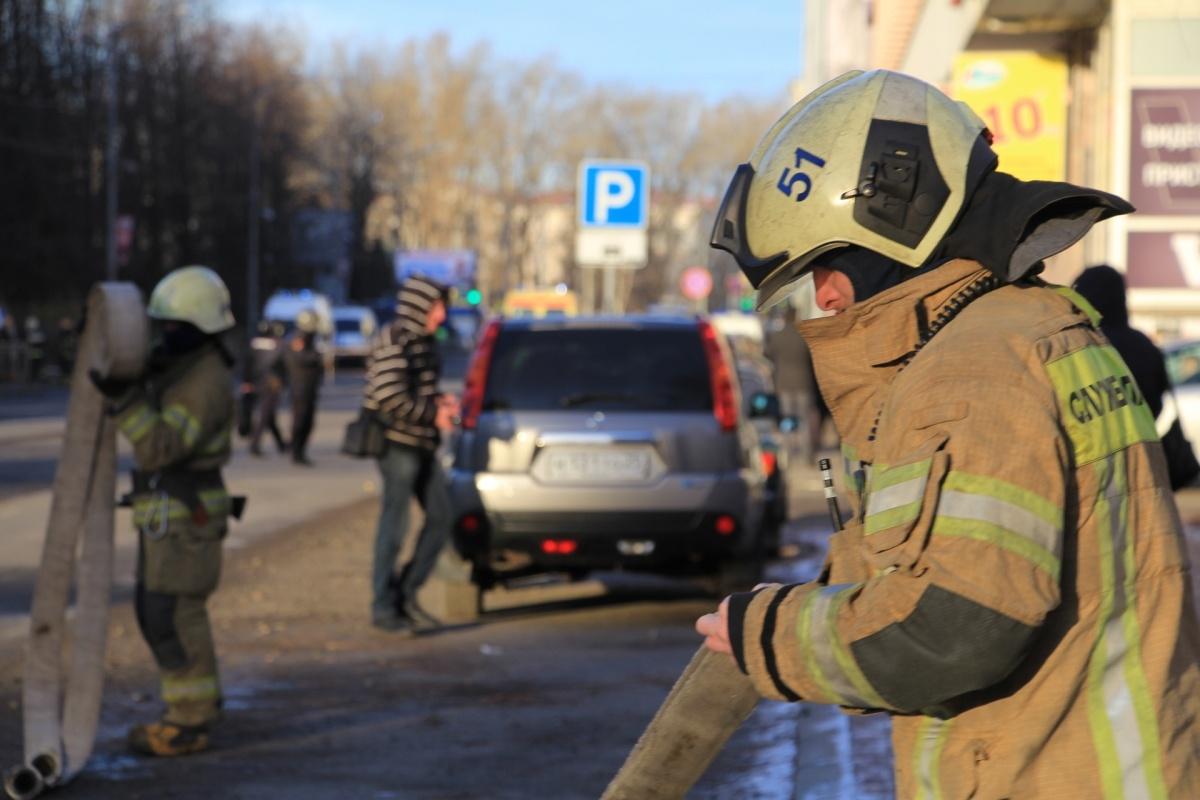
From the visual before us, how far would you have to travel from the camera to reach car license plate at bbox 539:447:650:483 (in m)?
10.2

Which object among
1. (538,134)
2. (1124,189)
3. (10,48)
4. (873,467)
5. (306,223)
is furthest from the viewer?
(538,134)

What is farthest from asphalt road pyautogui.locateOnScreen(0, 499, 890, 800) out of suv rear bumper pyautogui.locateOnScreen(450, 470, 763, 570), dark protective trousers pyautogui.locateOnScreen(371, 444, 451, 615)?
suv rear bumper pyautogui.locateOnScreen(450, 470, 763, 570)

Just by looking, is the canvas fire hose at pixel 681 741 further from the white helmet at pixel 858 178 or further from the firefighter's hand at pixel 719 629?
the white helmet at pixel 858 178

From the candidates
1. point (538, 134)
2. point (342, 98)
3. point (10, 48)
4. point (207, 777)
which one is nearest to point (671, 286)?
point (538, 134)

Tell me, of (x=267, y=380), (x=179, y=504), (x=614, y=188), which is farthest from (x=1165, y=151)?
(x=267, y=380)

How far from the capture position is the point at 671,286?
10419cm

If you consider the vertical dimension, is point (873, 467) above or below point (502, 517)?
above

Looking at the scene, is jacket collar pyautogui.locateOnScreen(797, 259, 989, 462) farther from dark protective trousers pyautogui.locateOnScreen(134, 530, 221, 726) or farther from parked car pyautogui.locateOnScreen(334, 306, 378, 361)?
parked car pyautogui.locateOnScreen(334, 306, 378, 361)

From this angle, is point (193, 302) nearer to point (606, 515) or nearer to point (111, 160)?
point (606, 515)

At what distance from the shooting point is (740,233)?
2.64 m

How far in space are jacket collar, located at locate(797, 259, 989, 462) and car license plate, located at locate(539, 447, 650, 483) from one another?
24.8ft

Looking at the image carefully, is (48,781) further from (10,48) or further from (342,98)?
(342,98)

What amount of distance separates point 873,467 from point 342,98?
9572cm

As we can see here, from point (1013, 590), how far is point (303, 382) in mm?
20413
